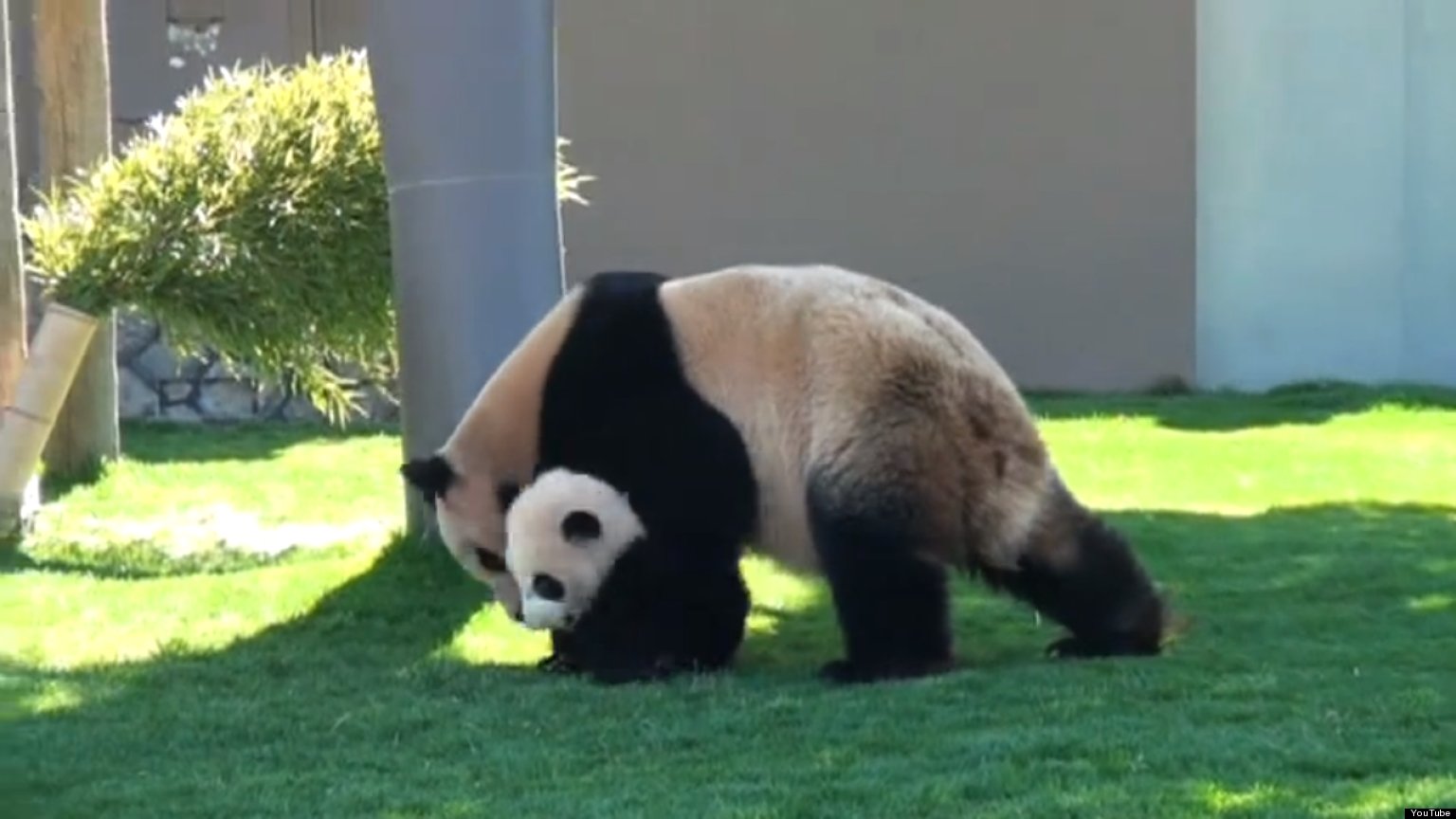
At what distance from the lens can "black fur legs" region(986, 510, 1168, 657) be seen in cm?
659

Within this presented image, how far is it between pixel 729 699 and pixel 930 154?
32.9 ft

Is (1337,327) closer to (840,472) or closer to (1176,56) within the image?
(1176,56)

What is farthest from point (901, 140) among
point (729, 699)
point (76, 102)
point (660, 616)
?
point (729, 699)

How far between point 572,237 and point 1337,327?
4.89 metres

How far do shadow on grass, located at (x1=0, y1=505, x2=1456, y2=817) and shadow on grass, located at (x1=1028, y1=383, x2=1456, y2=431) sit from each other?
5.68 meters

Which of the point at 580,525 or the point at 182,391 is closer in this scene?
the point at 580,525

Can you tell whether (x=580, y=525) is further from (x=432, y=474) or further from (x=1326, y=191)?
(x=1326, y=191)

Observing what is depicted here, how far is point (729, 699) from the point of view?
20.0 ft

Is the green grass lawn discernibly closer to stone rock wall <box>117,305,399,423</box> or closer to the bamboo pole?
the bamboo pole

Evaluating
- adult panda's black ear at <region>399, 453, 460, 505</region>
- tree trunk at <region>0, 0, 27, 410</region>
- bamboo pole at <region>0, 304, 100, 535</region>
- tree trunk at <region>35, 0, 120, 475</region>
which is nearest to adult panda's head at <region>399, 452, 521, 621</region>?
adult panda's black ear at <region>399, 453, 460, 505</region>

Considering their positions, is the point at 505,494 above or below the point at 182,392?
above

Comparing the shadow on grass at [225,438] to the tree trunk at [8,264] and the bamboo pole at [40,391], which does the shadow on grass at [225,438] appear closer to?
the tree trunk at [8,264]

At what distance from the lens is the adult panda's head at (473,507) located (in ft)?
22.2

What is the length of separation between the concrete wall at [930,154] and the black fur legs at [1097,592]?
29.8 feet
